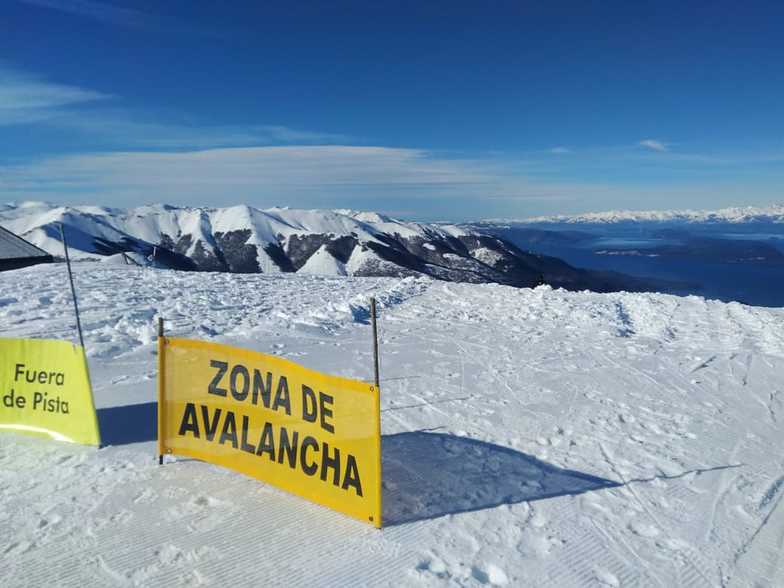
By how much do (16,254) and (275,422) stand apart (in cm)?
3142

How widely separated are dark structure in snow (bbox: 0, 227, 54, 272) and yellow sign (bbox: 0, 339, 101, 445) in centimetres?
2728

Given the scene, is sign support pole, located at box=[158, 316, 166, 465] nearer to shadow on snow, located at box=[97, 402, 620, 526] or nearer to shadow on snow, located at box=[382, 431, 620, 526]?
shadow on snow, located at box=[97, 402, 620, 526]

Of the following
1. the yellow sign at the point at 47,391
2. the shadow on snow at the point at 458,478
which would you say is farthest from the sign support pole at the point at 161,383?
the shadow on snow at the point at 458,478

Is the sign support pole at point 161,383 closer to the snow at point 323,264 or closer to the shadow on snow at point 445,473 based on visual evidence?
the shadow on snow at point 445,473

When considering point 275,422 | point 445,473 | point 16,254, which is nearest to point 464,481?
point 445,473

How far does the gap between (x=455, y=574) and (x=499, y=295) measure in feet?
46.9

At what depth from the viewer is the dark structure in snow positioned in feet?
92.1

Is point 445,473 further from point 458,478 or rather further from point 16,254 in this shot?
point 16,254

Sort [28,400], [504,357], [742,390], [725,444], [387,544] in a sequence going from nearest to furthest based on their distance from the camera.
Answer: [387,544]
[28,400]
[725,444]
[742,390]
[504,357]

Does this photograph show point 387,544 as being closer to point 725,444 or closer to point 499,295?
point 725,444

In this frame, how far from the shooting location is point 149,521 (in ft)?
14.5

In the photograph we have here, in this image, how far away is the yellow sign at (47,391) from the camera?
5.65 m

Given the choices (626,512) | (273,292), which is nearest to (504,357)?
(626,512)

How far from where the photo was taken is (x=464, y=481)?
17.8ft
